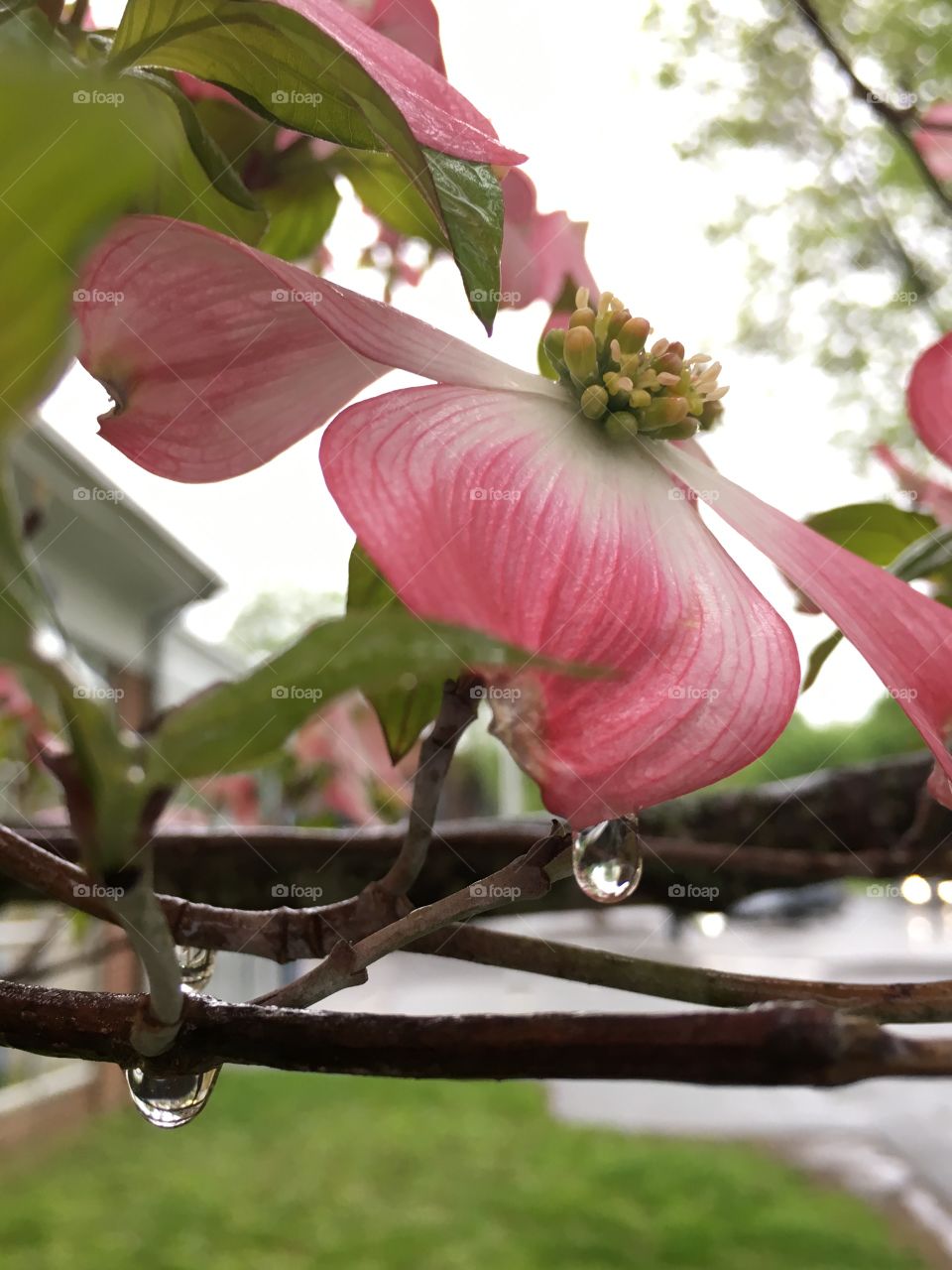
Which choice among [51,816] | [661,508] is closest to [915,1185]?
[51,816]

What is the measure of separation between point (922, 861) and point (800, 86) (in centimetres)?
250

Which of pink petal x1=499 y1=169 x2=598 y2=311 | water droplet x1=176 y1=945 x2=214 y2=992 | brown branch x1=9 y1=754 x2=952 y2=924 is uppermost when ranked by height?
pink petal x1=499 y1=169 x2=598 y2=311

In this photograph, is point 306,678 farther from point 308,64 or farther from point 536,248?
point 536,248

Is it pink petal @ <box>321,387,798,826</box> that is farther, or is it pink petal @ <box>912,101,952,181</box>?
pink petal @ <box>912,101,952,181</box>

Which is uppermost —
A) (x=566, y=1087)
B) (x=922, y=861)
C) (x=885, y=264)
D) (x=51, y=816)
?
(x=885, y=264)

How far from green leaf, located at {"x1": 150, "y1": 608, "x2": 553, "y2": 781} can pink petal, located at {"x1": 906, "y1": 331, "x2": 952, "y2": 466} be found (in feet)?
0.65

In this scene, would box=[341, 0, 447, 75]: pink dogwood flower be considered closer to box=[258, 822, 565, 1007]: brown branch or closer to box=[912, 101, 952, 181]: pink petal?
box=[258, 822, 565, 1007]: brown branch

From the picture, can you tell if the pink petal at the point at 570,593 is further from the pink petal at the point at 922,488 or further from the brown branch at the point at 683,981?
the pink petal at the point at 922,488

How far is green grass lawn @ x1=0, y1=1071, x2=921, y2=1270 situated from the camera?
3.58 m

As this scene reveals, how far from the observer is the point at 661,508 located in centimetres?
20

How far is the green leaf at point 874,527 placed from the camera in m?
0.31

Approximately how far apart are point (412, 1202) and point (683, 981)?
4.43 m

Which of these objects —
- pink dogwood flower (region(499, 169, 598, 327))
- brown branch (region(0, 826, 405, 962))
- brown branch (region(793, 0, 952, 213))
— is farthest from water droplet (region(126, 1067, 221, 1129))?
brown branch (region(793, 0, 952, 213))

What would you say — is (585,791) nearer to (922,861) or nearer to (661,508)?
(661,508)
